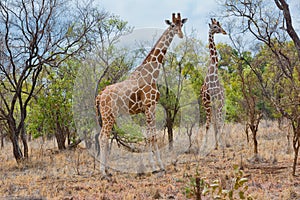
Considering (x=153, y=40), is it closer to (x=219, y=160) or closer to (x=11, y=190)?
(x=219, y=160)

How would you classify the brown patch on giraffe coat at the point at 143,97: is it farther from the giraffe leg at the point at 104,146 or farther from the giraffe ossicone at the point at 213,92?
the giraffe ossicone at the point at 213,92

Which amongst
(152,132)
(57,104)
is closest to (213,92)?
(152,132)

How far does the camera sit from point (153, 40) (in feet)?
26.6

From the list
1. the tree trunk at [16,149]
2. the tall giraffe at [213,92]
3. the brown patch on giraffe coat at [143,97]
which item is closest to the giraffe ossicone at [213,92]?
the tall giraffe at [213,92]

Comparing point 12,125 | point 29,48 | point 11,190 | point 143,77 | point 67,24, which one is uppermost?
point 67,24

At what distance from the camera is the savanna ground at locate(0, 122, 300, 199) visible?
473 cm

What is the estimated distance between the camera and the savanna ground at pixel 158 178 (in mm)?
4734

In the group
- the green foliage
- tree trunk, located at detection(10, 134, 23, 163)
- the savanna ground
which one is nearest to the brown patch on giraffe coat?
the savanna ground

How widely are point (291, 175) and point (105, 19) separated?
21.6 feet

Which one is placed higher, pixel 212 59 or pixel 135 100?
pixel 212 59

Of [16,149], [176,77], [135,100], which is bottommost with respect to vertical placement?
[16,149]

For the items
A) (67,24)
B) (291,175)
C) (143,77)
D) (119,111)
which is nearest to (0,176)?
(119,111)

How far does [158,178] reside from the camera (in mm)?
5887

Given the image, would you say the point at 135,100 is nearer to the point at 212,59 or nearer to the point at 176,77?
the point at 212,59
